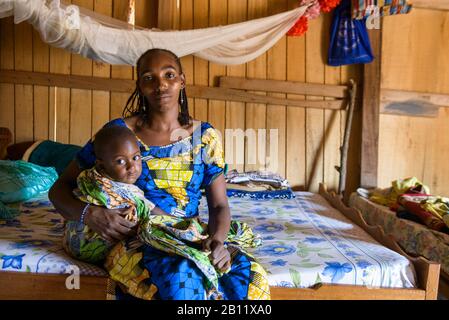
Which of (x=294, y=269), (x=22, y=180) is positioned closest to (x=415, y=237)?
(x=294, y=269)

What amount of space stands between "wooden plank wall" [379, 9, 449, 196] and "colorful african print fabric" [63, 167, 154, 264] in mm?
2702

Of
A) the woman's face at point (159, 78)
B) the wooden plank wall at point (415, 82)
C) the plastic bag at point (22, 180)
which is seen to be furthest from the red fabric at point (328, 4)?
the plastic bag at point (22, 180)

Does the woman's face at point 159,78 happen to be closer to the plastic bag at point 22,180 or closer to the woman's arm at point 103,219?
the woman's arm at point 103,219

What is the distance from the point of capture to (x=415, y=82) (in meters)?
3.43

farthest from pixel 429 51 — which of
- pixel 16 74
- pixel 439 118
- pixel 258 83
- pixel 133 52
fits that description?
pixel 16 74

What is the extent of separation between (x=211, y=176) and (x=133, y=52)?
4.81 ft

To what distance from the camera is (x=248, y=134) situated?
3.43 meters

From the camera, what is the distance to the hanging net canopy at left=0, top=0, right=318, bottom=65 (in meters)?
2.36

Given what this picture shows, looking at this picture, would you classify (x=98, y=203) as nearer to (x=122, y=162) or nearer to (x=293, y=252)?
(x=122, y=162)

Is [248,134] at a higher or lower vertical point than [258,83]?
lower

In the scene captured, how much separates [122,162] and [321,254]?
84cm

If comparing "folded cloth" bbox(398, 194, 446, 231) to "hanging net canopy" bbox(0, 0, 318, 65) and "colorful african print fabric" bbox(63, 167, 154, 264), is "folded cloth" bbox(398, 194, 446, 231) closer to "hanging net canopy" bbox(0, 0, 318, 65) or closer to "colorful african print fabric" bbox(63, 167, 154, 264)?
"hanging net canopy" bbox(0, 0, 318, 65)
